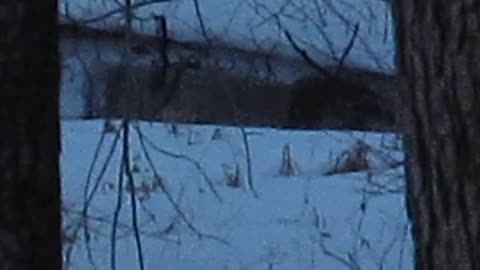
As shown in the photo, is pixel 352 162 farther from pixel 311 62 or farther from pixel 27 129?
pixel 27 129

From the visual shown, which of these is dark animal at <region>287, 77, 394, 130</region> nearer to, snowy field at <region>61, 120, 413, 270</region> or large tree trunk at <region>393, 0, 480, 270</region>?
snowy field at <region>61, 120, 413, 270</region>

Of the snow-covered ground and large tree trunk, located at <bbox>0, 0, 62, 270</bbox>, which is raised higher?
the snow-covered ground

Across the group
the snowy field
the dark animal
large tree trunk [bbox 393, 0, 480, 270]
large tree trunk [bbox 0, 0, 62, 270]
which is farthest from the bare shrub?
large tree trunk [bbox 393, 0, 480, 270]

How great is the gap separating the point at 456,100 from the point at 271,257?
2.78 metres

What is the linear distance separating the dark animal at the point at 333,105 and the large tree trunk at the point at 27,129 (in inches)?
205

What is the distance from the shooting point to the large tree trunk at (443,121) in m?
3.72

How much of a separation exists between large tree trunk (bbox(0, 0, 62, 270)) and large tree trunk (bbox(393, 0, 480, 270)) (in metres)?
1.08

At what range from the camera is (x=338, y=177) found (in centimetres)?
757

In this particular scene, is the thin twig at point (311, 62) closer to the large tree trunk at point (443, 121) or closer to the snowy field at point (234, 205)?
the snowy field at point (234, 205)

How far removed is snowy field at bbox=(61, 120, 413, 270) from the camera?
21.1ft

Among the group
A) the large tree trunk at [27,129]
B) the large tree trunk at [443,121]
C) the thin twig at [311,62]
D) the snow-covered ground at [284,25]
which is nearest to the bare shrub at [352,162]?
the thin twig at [311,62]

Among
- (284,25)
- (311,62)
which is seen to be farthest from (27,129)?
(284,25)

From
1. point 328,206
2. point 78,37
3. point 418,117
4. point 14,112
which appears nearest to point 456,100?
point 418,117

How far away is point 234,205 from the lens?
712 cm
